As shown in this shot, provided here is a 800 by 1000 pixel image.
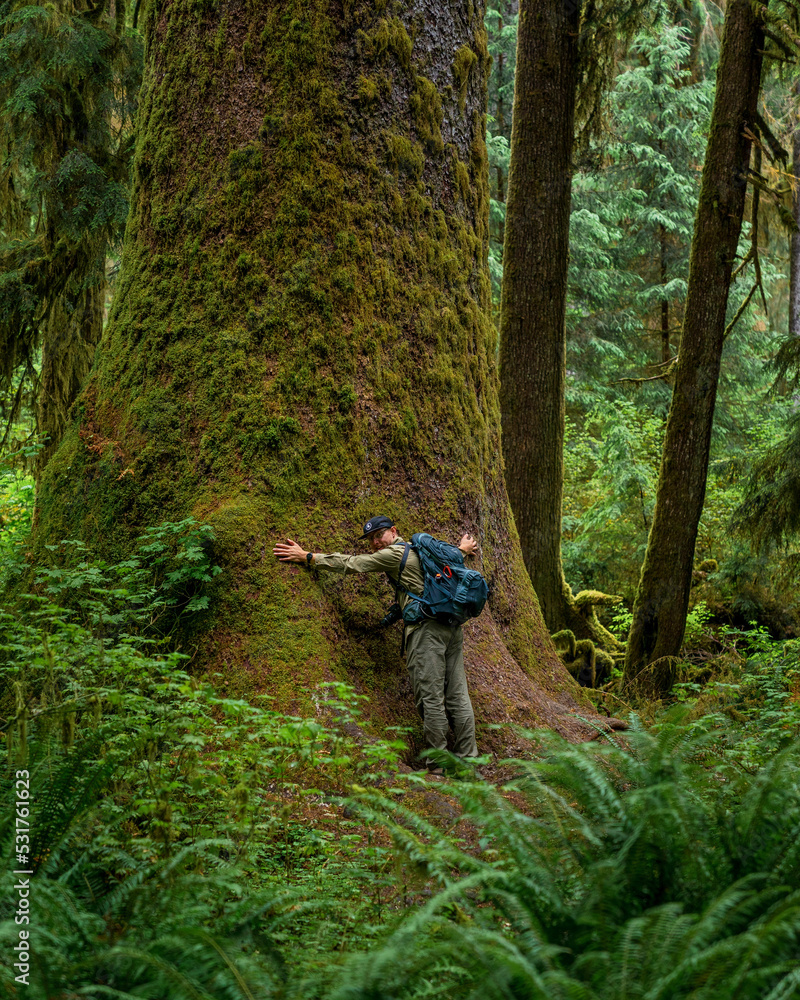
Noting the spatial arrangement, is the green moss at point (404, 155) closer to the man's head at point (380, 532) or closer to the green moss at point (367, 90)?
the green moss at point (367, 90)

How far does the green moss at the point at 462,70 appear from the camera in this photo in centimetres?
681

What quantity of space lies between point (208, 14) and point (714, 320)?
700 centimetres

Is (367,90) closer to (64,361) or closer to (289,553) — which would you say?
(289,553)

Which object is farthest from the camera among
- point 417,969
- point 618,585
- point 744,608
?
point 618,585

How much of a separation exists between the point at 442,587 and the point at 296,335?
1.97 meters

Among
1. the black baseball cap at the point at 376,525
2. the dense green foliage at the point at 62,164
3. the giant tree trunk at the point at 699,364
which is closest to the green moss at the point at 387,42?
the black baseball cap at the point at 376,525

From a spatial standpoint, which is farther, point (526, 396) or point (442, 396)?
point (526, 396)

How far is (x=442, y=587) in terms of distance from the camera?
568 centimetres

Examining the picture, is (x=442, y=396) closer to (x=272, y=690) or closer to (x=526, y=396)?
(x=272, y=690)

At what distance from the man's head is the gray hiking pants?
59 centimetres

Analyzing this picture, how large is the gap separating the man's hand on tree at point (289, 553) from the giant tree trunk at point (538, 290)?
18.1 ft

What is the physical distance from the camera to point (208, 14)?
252 inches

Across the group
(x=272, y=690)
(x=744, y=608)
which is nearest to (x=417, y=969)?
(x=272, y=690)

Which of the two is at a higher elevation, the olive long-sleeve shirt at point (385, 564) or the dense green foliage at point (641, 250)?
the dense green foliage at point (641, 250)
